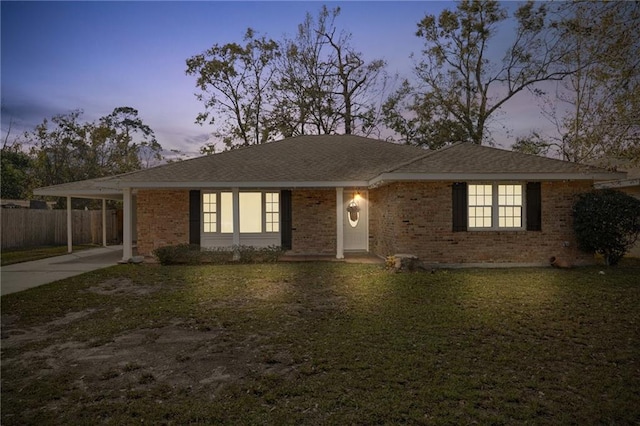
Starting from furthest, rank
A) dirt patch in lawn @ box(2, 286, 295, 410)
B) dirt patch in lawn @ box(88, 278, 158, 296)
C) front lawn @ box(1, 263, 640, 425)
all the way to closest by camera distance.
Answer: dirt patch in lawn @ box(88, 278, 158, 296), dirt patch in lawn @ box(2, 286, 295, 410), front lawn @ box(1, 263, 640, 425)

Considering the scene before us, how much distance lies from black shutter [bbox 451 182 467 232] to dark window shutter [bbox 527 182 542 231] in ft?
6.28

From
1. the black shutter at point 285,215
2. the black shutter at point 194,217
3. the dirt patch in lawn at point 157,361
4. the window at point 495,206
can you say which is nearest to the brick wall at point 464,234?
the window at point 495,206

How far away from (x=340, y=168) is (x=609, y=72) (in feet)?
28.2

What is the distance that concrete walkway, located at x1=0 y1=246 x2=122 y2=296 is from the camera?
9336mm

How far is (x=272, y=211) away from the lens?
13836mm

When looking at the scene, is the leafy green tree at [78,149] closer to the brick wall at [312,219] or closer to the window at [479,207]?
the brick wall at [312,219]

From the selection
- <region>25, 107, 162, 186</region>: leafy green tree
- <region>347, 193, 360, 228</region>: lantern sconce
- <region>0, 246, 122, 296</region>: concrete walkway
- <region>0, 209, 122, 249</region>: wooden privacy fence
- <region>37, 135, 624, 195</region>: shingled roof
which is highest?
<region>25, 107, 162, 186</region>: leafy green tree

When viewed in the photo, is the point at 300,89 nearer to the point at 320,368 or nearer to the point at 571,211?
Answer: the point at 571,211

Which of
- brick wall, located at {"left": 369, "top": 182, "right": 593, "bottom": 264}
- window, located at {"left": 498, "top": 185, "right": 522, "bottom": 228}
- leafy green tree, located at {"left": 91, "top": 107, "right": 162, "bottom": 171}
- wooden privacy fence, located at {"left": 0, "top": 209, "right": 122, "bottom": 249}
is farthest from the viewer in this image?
leafy green tree, located at {"left": 91, "top": 107, "right": 162, "bottom": 171}

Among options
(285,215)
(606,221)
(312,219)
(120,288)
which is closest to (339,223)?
(312,219)

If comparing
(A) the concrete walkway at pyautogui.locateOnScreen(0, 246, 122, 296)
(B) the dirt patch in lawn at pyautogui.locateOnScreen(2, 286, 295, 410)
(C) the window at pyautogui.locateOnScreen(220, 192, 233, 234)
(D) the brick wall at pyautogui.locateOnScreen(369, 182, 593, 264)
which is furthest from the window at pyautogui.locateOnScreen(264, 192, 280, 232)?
(B) the dirt patch in lawn at pyautogui.locateOnScreen(2, 286, 295, 410)

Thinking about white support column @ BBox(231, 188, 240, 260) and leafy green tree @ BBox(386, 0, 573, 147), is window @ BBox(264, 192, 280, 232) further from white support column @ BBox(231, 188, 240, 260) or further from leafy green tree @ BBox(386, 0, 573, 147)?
leafy green tree @ BBox(386, 0, 573, 147)

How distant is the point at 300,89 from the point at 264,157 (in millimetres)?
13350

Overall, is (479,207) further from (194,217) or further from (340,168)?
(194,217)
